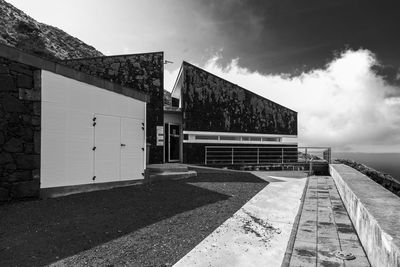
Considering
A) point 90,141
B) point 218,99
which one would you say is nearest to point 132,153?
point 90,141

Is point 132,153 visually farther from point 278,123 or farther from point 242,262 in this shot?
point 278,123

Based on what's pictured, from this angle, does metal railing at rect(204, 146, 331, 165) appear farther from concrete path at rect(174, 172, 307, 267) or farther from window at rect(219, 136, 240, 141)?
concrete path at rect(174, 172, 307, 267)

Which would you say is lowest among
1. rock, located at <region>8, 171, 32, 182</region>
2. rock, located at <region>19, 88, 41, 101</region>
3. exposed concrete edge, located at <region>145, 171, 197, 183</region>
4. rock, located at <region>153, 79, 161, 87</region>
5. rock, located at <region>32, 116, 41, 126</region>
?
exposed concrete edge, located at <region>145, 171, 197, 183</region>

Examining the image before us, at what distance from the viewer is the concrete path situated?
133 inches

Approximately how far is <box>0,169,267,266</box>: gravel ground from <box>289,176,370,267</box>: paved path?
57.3 inches

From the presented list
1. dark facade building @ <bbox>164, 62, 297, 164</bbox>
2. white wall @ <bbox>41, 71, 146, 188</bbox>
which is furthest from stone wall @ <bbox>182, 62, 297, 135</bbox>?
white wall @ <bbox>41, 71, 146, 188</bbox>

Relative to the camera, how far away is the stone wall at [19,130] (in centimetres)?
558

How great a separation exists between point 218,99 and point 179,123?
286cm

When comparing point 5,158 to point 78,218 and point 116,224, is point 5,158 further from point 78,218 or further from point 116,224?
point 116,224

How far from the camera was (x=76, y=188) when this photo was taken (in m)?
6.79

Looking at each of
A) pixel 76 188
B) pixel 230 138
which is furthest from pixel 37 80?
pixel 230 138

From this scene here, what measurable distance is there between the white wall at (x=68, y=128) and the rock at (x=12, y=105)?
435 millimetres

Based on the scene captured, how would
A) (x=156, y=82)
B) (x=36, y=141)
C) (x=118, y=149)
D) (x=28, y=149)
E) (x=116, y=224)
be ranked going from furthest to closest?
(x=156, y=82)
(x=118, y=149)
(x=36, y=141)
(x=28, y=149)
(x=116, y=224)

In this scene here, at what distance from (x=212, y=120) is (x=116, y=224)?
464 inches
